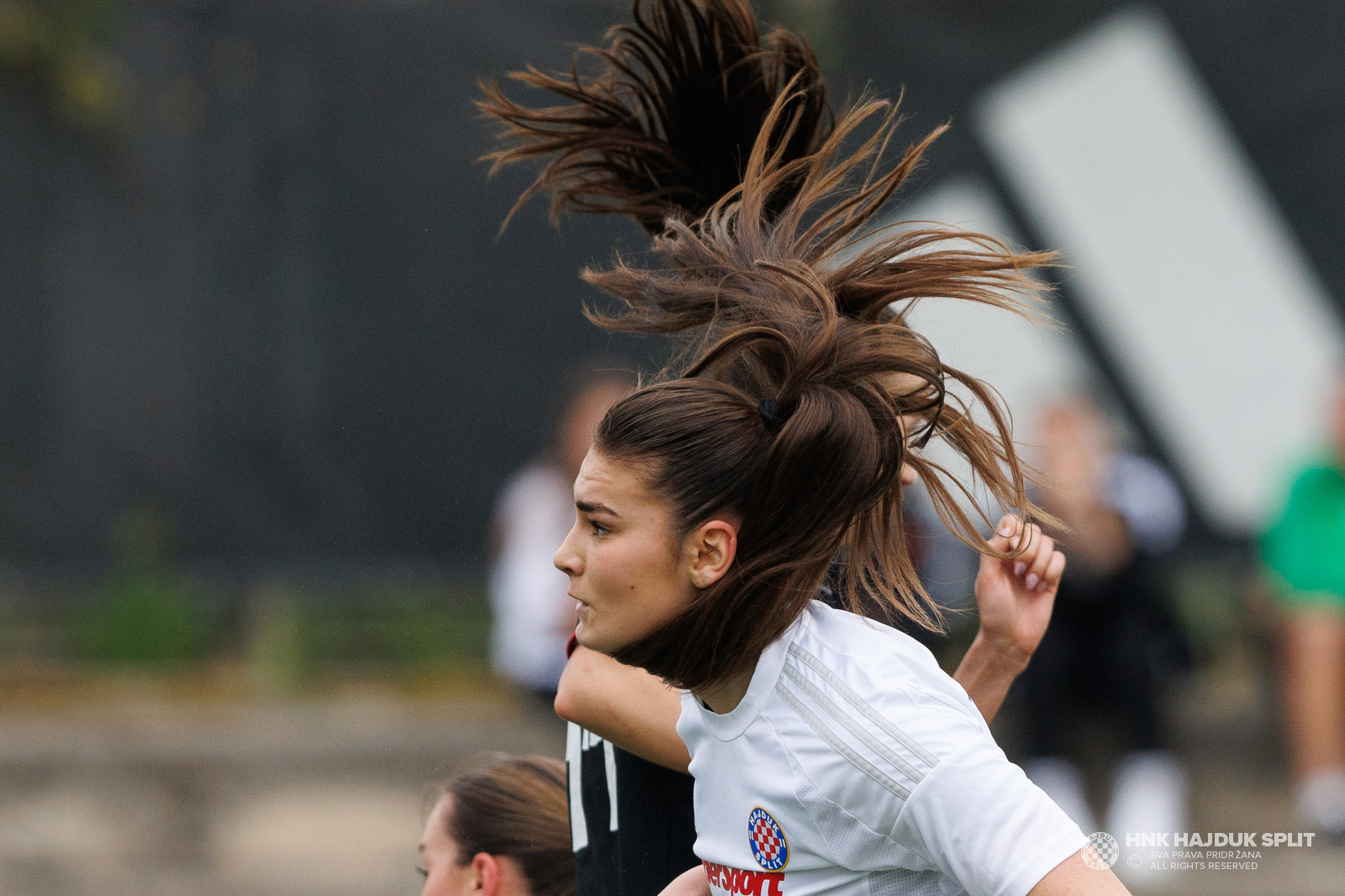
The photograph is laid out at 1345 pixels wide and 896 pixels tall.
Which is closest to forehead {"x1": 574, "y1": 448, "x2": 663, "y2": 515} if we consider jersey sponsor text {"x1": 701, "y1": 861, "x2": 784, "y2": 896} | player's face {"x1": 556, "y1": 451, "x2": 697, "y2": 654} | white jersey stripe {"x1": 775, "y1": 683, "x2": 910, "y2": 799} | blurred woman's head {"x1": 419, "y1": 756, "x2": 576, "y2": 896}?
player's face {"x1": 556, "y1": 451, "x2": 697, "y2": 654}

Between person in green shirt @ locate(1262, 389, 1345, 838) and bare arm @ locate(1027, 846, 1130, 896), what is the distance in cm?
399

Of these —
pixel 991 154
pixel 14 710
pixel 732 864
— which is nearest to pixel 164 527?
pixel 14 710

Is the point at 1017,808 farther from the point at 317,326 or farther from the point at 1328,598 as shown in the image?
the point at 317,326

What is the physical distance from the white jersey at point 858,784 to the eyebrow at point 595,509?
0.21 m

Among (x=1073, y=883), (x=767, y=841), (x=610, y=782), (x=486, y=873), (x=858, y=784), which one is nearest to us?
(x=1073, y=883)

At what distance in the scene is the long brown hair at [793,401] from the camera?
146 centimetres

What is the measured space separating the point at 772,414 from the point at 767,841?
1.39ft

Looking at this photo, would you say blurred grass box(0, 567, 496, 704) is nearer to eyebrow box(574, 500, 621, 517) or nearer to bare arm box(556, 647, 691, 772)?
bare arm box(556, 647, 691, 772)

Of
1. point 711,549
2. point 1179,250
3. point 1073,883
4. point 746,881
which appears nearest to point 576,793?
point 746,881

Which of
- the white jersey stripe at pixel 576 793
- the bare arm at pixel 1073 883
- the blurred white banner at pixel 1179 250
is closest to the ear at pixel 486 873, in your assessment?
the white jersey stripe at pixel 576 793

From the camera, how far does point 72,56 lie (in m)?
5.49

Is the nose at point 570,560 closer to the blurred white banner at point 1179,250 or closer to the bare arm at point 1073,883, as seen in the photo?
the bare arm at point 1073,883

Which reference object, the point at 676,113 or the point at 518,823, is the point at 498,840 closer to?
the point at 518,823

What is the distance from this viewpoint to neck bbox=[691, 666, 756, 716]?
4.84ft
